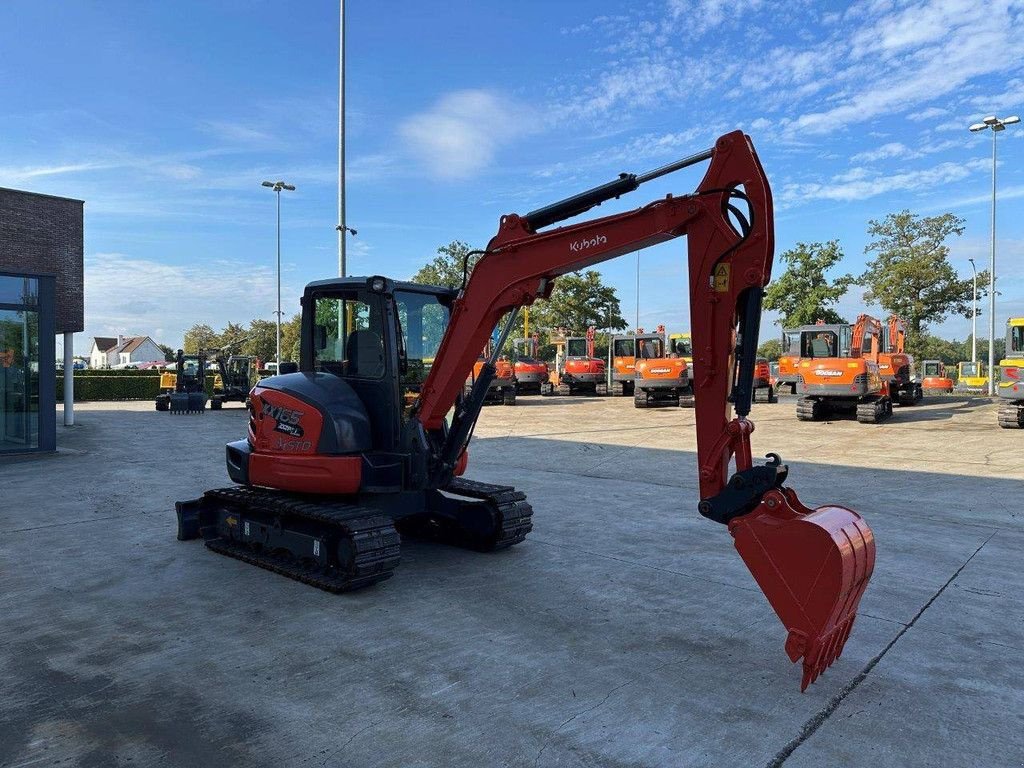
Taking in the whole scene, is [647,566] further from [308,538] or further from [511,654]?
[308,538]

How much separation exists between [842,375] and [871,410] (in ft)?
4.04

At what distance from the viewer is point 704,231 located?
457 centimetres

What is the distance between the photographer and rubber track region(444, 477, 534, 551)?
6.61 m

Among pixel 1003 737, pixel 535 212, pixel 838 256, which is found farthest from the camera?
pixel 838 256

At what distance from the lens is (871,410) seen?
19.5 metres

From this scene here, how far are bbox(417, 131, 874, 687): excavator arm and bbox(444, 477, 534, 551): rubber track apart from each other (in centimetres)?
198

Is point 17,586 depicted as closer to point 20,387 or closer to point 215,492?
point 215,492

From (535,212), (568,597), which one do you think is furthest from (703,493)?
(535,212)

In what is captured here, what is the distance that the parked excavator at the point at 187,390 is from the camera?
2697 centimetres

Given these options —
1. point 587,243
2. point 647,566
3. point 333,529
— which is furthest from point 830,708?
point 333,529

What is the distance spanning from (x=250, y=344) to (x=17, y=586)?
7842cm

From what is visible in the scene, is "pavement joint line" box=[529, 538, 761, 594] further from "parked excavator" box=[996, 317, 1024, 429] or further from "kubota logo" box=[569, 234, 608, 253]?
"parked excavator" box=[996, 317, 1024, 429]

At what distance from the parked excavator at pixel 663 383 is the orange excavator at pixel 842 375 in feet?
14.9

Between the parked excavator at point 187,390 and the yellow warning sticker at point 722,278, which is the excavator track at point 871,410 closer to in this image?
the yellow warning sticker at point 722,278
